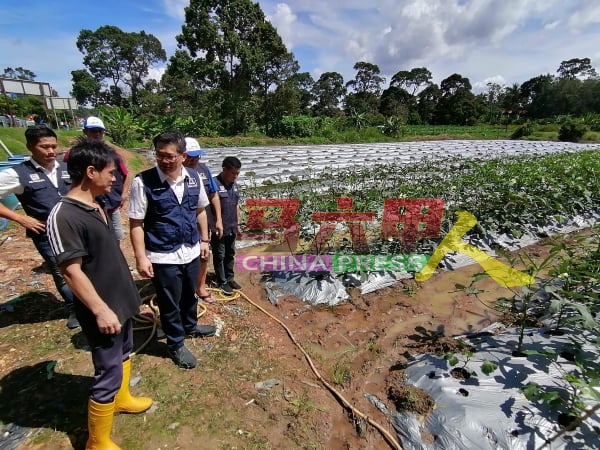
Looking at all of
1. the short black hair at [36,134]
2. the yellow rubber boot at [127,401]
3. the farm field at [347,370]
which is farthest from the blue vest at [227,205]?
the yellow rubber boot at [127,401]

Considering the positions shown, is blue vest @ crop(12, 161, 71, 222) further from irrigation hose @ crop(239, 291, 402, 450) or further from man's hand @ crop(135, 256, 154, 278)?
irrigation hose @ crop(239, 291, 402, 450)

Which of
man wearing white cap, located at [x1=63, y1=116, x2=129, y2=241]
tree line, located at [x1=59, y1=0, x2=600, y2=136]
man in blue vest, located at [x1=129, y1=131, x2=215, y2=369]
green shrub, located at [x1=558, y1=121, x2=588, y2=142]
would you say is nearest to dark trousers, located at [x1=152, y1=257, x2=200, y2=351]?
man in blue vest, located at [x1=129, y1=131, x2=215, y2=369]

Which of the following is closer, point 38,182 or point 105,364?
point 105,364

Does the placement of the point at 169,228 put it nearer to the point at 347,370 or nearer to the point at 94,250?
the point at 94,250

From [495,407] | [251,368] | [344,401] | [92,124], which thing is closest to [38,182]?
[92,124]

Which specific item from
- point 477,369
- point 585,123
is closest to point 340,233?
point 477,369

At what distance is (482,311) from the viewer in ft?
10.7

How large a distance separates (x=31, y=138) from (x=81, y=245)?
5.17 ft

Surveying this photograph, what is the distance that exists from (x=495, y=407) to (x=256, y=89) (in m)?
25.4

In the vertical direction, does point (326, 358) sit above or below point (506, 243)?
below

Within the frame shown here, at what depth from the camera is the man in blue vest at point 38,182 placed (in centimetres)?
237

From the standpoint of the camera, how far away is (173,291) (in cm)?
233

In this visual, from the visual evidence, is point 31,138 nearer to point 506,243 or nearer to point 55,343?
point 55,343

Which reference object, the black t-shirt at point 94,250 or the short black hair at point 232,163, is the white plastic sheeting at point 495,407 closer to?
the black t-shirt at point 94,250
